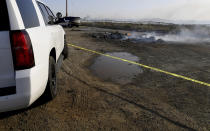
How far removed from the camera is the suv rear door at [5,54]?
1780 millimetres

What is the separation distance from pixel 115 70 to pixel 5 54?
12.4 ft

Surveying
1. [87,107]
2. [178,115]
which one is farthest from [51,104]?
[178,115]

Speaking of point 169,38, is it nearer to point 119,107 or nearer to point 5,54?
point 119,107

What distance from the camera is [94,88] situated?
12.4 ft

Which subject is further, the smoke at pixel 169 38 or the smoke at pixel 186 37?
the smoke at pixel 186 37

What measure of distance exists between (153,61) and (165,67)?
0.84 metres

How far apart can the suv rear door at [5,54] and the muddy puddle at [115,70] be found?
9.25ft

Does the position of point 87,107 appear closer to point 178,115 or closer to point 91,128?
point 91,128

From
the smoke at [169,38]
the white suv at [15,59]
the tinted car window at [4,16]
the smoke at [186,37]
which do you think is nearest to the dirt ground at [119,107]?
the white suv at [15,59]

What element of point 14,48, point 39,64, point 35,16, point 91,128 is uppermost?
point 35,16

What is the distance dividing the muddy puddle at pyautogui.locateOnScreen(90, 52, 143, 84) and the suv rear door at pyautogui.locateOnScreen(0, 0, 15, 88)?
2821 mm

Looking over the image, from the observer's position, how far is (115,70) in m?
5.30

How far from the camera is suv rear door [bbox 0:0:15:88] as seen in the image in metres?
1.78

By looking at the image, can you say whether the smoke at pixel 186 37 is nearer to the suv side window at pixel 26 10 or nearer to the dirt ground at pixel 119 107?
the dirt ground at pixel 119 107
